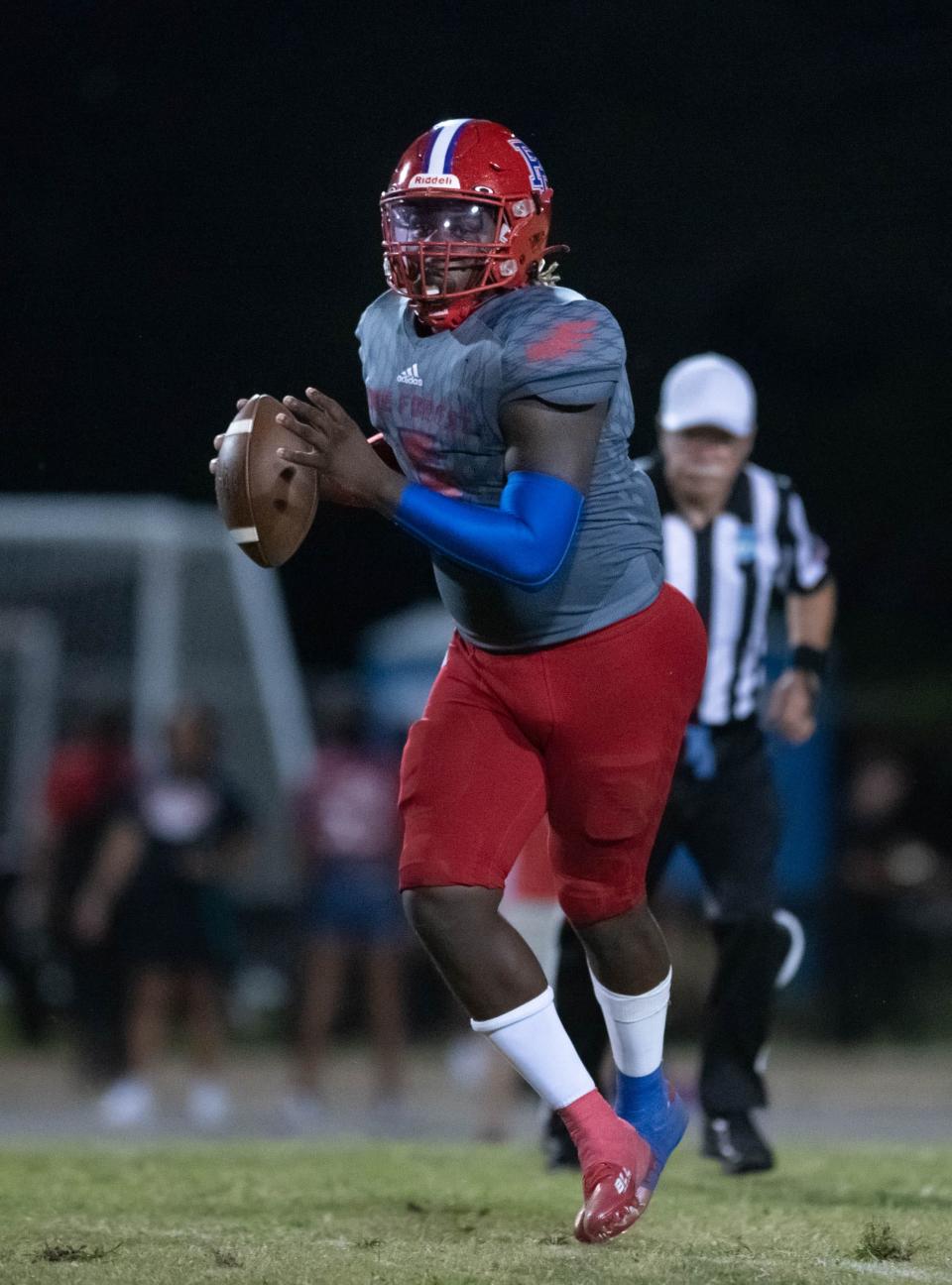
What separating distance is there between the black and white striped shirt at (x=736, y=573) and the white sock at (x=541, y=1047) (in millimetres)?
1600

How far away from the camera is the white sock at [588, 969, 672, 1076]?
436 cm

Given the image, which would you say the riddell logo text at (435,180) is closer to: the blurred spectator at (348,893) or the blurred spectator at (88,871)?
the blurred spectator at (348,893)

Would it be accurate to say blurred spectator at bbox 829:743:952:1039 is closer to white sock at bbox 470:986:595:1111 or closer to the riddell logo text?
white sock at bbox 470:986:595:1111

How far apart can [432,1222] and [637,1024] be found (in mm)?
634

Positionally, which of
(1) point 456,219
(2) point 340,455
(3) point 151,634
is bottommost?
(3) point 151,634

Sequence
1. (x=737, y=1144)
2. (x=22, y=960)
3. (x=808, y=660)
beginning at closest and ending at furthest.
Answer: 1. (x=737, y=1144)
2. (x=808, y=660)
3. (x=22, y=960)

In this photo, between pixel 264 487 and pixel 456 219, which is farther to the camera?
pixel 456 219

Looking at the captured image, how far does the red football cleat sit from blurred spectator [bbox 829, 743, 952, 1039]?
828 centimetres

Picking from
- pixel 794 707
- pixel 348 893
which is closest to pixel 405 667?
pixel 348 893

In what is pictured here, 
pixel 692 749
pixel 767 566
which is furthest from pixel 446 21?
pixel 692 749

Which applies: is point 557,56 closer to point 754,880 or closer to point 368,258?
point 368,258

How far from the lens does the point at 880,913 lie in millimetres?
12328

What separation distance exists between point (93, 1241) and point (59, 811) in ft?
21.6

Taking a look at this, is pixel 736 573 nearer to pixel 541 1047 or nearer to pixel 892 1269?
pixel 541 1047
